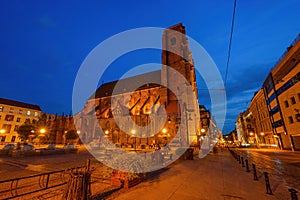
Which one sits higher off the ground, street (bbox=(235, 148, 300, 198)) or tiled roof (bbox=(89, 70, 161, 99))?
tiled roof (bbox=(89, 70, 161, 99))

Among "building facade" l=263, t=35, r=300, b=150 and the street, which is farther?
"building facade" l=263, t=35, r=300, b=150

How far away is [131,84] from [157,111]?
62.9ft

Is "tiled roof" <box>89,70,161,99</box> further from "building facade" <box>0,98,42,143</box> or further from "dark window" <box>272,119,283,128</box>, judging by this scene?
"dark window" <box>272,119,283,128</box>

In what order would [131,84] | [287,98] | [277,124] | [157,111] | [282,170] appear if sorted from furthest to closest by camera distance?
[131,84], [157,111], [277,124], [287,98], [282,170]

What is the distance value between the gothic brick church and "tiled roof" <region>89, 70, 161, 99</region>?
1.11 ft

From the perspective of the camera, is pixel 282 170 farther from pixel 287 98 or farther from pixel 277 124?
pixel 277 124

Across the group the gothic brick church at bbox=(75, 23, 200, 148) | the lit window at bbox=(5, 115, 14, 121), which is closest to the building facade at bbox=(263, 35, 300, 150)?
the gothic brick church at bbox=(75, 23, 200, 148)

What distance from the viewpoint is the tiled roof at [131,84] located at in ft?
150

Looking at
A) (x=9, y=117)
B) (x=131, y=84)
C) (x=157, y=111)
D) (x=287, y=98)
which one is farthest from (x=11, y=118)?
(x=287, y=98)

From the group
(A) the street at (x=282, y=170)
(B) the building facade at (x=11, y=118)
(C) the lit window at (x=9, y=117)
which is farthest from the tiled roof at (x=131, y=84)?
(A) the street at (x=282, y=170)

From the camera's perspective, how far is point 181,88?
1436 inches

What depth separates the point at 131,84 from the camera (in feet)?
166

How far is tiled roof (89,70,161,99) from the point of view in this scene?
150 ft

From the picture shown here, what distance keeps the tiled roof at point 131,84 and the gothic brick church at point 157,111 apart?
0.34 meters
